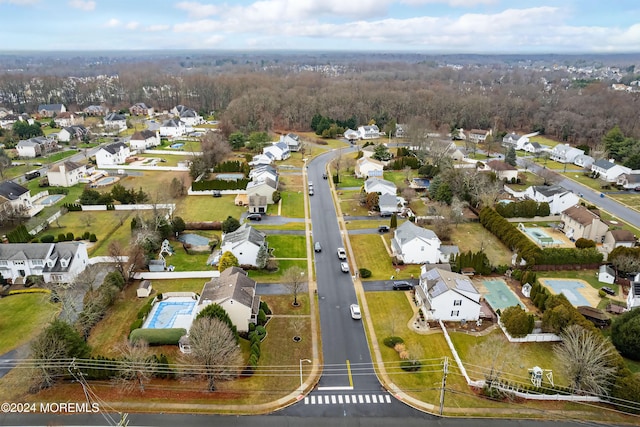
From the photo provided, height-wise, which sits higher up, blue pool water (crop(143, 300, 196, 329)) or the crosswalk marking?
blue pool water (crop(143, 300, 196, 329))

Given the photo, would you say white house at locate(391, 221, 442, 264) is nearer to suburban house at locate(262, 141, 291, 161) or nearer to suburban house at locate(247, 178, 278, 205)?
suburban house at locate(247, 178, 278, 205)

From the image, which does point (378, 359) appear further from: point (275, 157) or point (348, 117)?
point (348, 117)

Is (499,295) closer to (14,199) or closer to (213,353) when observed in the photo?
A: (213,353)

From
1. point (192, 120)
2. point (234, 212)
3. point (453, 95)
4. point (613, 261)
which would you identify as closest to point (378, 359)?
Answer: point (613, 261)

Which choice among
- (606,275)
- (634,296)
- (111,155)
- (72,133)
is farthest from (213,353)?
(72,133)

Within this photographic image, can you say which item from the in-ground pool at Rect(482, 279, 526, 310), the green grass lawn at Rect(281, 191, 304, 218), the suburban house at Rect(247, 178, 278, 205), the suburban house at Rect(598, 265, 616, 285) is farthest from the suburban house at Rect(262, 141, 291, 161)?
the suburban house at Rect(598, 265, 616, 285)

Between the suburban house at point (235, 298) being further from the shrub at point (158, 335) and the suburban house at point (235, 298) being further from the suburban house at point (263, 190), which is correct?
the suburban house at point (263, 190)

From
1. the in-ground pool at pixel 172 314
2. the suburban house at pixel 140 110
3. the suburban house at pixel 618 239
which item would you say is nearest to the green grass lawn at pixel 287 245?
the in-ground pool at pixel 172 314
